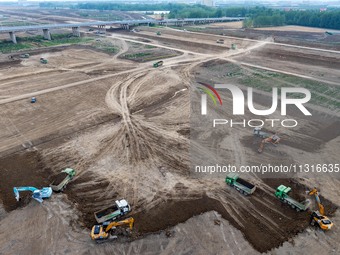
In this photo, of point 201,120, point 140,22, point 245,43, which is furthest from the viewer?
point 140,22

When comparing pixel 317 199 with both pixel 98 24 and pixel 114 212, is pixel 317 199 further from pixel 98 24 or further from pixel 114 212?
pixel 98 24

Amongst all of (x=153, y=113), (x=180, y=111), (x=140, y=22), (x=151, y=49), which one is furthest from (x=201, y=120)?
(x=140, y=22)

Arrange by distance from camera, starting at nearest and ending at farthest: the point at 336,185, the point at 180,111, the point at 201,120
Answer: the point at 336,185 → the point at 201,120 → the point at 180,111

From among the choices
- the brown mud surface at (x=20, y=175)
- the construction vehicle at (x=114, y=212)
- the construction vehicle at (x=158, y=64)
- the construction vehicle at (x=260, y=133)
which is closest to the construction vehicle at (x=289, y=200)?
the construction vehicle at (x=260, y=133)

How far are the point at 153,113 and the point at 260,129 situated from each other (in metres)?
13.2

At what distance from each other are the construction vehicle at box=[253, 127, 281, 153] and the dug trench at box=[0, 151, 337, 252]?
4916 millimetres

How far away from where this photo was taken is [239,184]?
21.9 meters

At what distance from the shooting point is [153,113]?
114 ft

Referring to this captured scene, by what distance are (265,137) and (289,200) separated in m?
9.81

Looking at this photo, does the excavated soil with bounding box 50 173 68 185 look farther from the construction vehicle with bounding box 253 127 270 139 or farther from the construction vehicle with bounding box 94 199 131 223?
the construction vehicle with bounding box 253 127 270 139

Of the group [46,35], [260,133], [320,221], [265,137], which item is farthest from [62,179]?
[46,35]

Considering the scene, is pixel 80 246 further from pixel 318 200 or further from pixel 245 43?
pixel 245 43

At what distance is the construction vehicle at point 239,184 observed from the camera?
2126cm

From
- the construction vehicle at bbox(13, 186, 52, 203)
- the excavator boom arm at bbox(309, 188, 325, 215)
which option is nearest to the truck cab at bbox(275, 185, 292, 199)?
the excavator boom arm at bbox(309, 188, 325, 215)
